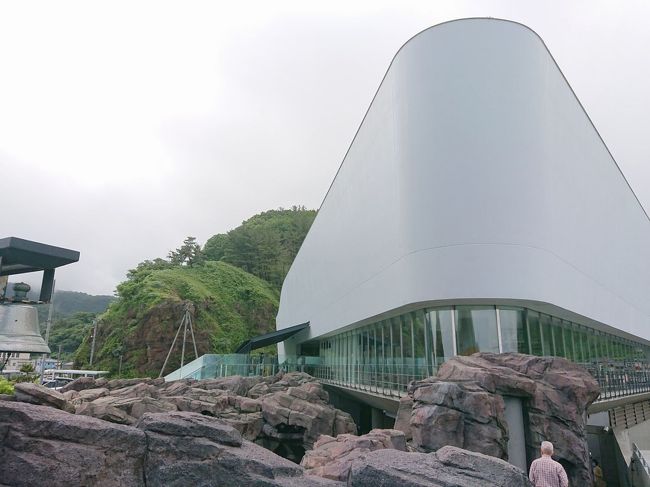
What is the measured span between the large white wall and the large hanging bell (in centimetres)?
1476

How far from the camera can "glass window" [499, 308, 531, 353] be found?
56.0ft

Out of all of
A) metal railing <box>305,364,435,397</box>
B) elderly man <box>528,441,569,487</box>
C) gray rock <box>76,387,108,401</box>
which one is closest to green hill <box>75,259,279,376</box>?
metal railing <box>305,364,435,397</box>

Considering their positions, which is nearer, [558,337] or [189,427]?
[189,427]

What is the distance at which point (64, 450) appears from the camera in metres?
4.23

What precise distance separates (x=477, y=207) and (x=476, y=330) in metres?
4.69

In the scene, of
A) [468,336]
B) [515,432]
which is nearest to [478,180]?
[468,336]

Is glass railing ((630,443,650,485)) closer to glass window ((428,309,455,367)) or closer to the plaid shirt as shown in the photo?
glass window ((428,309,455,367))

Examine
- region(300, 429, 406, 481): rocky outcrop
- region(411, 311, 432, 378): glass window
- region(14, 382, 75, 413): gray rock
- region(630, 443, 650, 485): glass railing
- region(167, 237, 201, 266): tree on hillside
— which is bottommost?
region(630, 443, 650, 485): glass railing

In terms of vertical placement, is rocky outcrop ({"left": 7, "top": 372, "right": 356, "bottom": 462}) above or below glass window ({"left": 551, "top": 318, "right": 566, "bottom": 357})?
below

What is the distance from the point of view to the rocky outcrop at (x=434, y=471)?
4.50m

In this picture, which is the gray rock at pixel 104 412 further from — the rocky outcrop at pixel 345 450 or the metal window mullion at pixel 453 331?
the metal window mullion at pixel 453 331

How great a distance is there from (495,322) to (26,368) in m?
17.3

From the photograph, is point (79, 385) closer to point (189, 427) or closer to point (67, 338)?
point (189, 427)

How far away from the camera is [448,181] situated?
17.9 m
